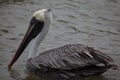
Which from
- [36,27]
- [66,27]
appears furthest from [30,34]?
[66,27]

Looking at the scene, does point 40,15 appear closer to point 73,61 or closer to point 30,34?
point 30,34

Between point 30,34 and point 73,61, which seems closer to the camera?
point 73,61

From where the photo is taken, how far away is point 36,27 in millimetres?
9195

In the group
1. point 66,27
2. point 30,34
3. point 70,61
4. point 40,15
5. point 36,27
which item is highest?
point 40,15

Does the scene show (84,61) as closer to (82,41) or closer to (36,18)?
(36,18)

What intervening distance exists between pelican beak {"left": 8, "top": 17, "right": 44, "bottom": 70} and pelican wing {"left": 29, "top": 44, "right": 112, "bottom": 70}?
43 cm

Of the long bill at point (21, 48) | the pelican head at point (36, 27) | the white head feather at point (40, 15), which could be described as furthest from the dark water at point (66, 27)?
the white head feather at point (40, 15)

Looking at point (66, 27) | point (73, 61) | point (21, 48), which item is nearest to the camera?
point (73, 61)

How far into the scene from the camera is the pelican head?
9133mm

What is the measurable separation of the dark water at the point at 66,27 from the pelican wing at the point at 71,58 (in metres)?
0.48

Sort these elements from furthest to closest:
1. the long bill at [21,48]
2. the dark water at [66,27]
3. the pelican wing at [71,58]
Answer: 1. the dark water at [66,27]
2. the long bill at [21,48]
3. the pelican wing at [71,58]

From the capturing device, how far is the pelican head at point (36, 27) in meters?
9.13

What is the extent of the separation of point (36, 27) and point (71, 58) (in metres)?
1.11

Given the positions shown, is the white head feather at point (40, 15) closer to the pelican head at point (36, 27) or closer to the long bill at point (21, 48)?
the pelican head at point (36, 27)
